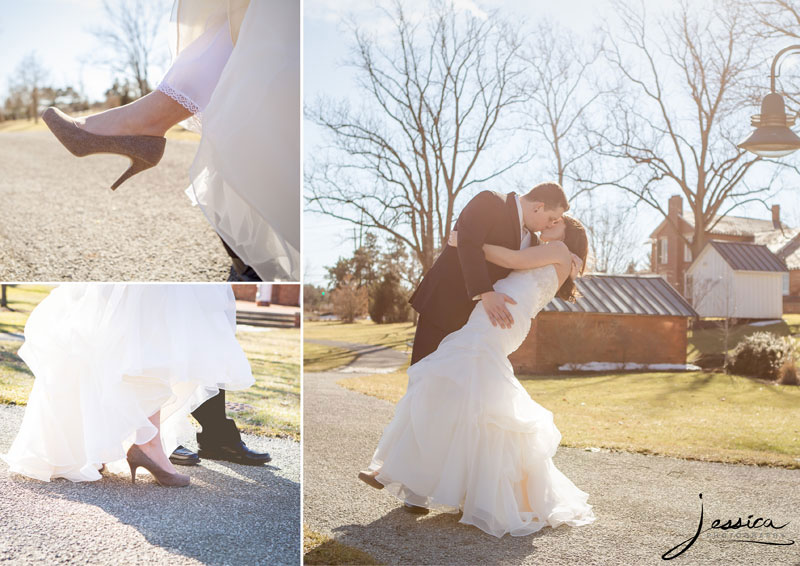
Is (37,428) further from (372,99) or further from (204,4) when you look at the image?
(372,99)

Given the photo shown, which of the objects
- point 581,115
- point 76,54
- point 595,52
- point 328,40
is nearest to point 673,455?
point 581,115

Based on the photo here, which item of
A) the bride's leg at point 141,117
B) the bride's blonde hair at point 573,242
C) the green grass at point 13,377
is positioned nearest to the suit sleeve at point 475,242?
the bride's blonde hair at point 573,242

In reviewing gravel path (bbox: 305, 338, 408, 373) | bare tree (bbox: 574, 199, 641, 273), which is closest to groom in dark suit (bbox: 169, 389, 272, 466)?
gravel path (bbox: 305, 338, 408, 373)

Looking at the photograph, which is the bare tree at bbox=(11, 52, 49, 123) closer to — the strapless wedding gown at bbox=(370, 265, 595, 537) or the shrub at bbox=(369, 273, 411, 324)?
the strapless wedding gown at bbox=(370, 265, 595, 537)

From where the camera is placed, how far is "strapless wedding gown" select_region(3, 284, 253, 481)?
6.79 ft

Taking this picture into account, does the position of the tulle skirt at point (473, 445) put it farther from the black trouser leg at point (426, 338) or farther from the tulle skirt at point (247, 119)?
the tulle skirt at point (247, 119)

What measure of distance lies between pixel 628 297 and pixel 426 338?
2529 millimetres

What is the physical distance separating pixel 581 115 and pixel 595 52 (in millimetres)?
414

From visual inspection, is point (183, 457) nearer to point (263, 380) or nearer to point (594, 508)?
point (263, 380)

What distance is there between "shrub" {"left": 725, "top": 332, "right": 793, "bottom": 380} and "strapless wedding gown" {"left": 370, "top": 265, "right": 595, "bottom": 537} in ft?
7.32

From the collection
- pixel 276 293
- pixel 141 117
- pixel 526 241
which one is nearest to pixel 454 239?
pixel 526 241

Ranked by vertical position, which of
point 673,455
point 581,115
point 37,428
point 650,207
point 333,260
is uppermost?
point 581,115

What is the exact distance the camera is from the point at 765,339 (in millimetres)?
4223

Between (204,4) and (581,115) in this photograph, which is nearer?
(204,4)
